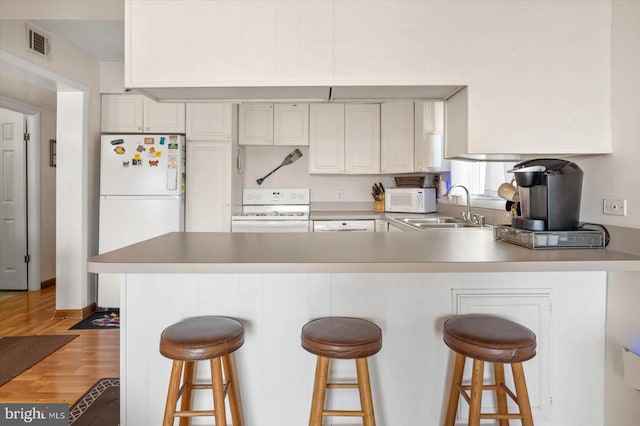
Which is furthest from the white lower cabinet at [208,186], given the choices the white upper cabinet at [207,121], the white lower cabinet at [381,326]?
the white lower cabinet at [381,326]

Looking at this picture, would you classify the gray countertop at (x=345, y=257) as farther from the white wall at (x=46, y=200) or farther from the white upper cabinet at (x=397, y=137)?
the white wall at (x=46, y=200)

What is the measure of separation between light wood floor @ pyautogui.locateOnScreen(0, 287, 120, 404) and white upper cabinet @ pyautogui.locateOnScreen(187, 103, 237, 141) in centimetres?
194

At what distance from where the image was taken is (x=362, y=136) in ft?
13.9

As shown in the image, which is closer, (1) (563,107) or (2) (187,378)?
(2) (187,378)

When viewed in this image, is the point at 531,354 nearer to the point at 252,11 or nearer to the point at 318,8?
the point at 318,8

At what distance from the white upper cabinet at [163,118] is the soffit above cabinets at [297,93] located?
1983mm

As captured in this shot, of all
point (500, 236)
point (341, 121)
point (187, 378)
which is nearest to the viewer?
point (187, 378)

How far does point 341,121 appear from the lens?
425 cm

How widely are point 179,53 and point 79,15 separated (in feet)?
6.28

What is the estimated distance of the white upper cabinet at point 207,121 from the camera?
3.83 metres

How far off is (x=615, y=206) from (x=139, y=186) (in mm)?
3638

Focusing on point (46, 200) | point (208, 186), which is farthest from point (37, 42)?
point (46, 200)

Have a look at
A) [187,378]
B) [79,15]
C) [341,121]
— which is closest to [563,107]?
[187,378]

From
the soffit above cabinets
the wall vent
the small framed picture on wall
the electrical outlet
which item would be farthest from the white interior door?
the electrical outlet
